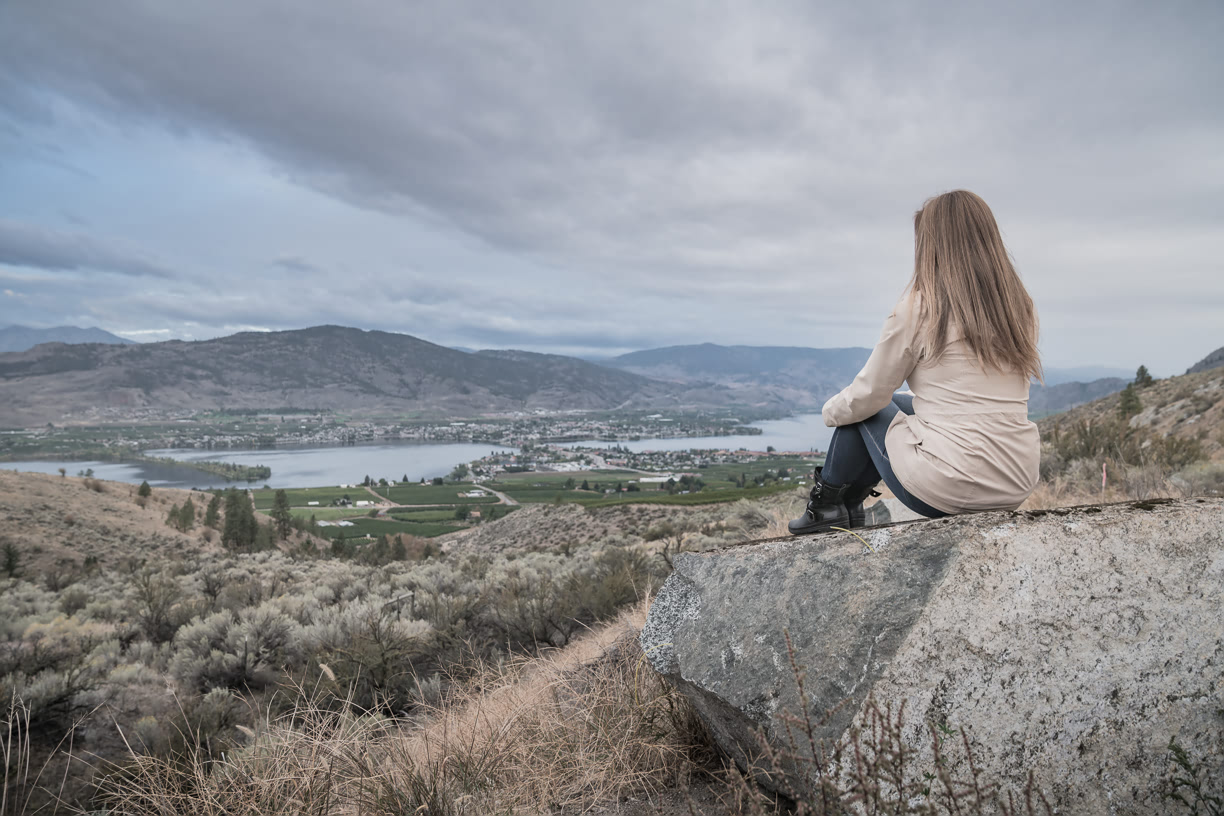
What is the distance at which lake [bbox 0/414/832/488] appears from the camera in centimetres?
6209

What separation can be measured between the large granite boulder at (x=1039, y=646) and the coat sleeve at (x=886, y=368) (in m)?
0.85

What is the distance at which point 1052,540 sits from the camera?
2.05 metres

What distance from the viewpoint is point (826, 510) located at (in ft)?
11.2

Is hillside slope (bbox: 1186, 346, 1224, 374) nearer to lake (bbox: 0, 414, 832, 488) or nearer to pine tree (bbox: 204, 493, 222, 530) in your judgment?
lake (bbox: 0, 414, 832, 488)

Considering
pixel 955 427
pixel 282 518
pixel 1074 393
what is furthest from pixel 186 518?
pixel 1074 393

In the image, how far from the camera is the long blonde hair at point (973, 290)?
8.73 ft

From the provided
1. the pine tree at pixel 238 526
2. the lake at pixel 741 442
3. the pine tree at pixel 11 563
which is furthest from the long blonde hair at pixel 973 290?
the lake at pixel 741 442

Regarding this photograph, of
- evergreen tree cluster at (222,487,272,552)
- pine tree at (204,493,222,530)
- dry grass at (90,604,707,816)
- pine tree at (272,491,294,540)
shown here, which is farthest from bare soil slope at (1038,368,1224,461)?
pine tree at (204,493,222,530)

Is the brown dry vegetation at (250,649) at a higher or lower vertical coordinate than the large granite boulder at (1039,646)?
lower

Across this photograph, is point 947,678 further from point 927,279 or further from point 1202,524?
point 927,279

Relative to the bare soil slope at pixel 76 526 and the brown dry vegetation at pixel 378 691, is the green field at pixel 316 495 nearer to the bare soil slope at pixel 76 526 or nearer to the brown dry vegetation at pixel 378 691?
the bare soil slope at pixel 76 526

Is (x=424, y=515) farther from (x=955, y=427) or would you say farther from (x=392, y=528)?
(x=955, y=427)

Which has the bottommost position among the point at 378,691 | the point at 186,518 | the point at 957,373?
the point at 186,518

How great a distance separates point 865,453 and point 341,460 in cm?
9124
